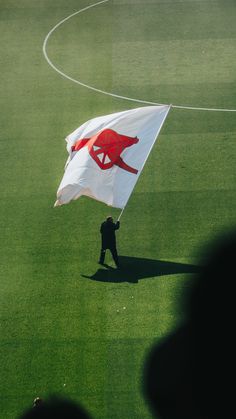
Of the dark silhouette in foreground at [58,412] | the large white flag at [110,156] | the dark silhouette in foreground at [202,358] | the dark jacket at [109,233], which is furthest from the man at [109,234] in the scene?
the dark silhouette in foreground at [202,358]

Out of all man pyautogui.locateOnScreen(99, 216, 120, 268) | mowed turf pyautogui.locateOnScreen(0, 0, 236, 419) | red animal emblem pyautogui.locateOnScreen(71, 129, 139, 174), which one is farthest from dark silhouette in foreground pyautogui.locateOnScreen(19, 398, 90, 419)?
man pyautogui.locateOnScreen(99, 216, 120, 268)

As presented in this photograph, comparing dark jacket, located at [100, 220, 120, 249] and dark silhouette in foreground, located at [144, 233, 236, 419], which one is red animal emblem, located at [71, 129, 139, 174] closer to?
dark jacket, located at [100, 220, 120, 249]

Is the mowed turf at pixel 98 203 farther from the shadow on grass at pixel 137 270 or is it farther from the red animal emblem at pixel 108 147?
the red animal emblem at pixel 108 147

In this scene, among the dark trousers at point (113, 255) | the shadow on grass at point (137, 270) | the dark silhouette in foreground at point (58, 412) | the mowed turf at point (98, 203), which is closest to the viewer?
the dark silhouette in foreground at point (58, 412)

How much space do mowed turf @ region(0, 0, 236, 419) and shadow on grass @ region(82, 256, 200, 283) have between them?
41 mm

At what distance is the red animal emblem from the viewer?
14258mm

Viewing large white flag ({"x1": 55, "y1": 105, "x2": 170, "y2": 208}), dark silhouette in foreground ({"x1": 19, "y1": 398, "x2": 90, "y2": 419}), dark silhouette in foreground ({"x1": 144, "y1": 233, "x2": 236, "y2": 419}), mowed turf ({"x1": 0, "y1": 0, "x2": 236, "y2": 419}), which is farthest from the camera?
large white flag ({"x1": 55, "y1": 105, "x2": 170, "y2": 208})

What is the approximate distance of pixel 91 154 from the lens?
14242 millimetres

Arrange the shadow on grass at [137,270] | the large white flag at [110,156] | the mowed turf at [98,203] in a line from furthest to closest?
the shadow on grass at [137,270], the large white flag at [110,156], the mowed turf at [98,203]

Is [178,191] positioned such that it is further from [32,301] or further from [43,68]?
[43,68]

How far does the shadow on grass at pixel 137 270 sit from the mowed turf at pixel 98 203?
0.04 m

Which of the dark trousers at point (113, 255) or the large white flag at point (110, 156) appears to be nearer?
the large white flag at point (110, 156)

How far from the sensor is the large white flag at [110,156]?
14000 mm

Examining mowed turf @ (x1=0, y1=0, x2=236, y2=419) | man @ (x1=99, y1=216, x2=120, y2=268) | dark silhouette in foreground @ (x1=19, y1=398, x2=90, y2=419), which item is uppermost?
dark silhouette in foreground @ (x1=19, y1=398, x2=90, y2=419)
